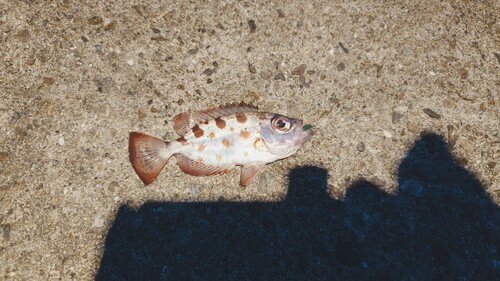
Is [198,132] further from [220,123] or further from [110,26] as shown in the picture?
[110,26]

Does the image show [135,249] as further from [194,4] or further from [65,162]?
[194,4]

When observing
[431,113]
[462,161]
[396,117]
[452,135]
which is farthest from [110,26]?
[462,161]

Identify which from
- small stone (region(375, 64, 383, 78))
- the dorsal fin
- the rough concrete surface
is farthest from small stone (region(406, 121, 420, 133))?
the dorsal fin

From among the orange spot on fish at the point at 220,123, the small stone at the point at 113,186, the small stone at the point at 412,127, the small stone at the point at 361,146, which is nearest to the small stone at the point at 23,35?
the small stone at the point at 113,186

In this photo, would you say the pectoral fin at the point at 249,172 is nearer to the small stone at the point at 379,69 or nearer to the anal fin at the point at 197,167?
the anal fin at the point at 197,167

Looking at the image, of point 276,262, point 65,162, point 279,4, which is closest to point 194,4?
point 279,4

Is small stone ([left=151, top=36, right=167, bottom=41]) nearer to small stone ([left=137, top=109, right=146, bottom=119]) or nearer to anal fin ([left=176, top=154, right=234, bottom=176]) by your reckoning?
small stone ([left=137, top=109, right=146, bottom=119])
